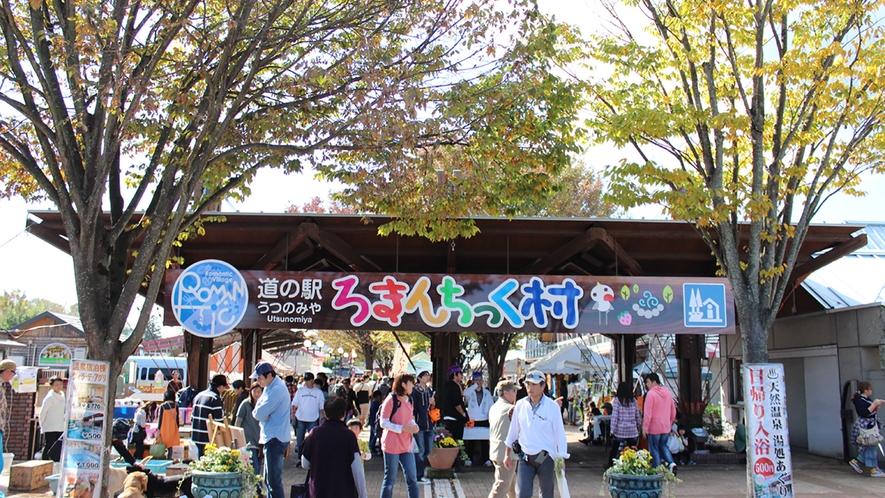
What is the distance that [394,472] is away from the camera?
7625 mm

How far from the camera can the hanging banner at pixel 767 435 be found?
291 inches

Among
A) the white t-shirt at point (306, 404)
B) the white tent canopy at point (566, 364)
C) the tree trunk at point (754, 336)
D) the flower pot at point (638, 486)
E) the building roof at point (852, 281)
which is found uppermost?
the building roof at point (852, 281)

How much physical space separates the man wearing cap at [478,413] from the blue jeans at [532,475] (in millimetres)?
5310

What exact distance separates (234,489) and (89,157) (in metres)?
3.48

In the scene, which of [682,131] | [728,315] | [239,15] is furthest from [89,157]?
[728,315]


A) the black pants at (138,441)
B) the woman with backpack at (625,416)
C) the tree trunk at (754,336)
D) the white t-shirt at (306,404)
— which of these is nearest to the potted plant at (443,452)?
A: the white t-shirt at (306,404)

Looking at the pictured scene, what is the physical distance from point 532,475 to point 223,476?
3039 millimetres

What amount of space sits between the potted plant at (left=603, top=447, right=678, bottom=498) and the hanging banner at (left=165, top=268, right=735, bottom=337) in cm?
342

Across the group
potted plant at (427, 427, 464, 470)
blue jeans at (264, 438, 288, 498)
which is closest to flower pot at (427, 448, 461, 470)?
potted plant at (427, 427, 464, 470)

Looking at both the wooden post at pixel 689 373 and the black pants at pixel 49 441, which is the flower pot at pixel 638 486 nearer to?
the wooden post at pixel 689 373

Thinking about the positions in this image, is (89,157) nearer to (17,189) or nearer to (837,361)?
(17,189)

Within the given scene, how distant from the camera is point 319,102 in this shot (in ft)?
27.9

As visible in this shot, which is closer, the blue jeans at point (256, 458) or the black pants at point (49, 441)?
the blue jeans at point (256, 458)

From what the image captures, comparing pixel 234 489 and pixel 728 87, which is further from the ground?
pixel 728 87
